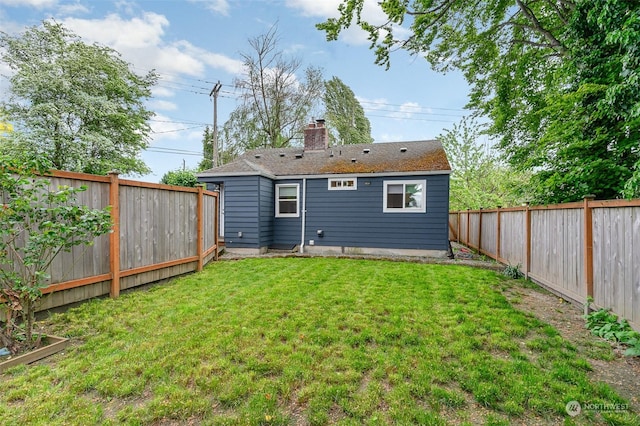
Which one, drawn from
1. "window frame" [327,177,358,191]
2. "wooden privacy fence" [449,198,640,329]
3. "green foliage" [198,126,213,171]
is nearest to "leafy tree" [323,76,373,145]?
"green foliage" [198,126,213,171]

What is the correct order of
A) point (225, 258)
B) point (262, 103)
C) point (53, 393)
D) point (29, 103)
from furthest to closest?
point (262, 103), point (29, 103), point (225, 258), point (53, 393)

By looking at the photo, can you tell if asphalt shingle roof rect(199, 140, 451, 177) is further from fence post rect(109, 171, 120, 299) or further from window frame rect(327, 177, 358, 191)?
fence post rect(109, 171, 120, 299)

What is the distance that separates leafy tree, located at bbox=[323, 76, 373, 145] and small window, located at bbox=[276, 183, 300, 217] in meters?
13.0

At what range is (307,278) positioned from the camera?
586cm

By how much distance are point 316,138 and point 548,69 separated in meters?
7.84

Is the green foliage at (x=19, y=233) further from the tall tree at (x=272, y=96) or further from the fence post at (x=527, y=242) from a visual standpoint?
the tall tree at (x=272, y=96)

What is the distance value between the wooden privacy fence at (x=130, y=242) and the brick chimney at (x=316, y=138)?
6.55 metres

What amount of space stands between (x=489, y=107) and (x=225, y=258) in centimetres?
966

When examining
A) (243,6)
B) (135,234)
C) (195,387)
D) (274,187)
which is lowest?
(195,387)

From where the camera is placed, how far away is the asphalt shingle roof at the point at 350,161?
9.48 metres

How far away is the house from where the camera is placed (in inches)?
361

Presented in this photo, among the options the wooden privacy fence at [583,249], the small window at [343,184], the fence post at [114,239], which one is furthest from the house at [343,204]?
the fence post at [114,239]

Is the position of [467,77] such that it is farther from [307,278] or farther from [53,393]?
[53,393]

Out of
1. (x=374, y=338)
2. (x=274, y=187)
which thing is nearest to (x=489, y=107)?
(x=274, y=187)
